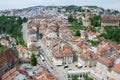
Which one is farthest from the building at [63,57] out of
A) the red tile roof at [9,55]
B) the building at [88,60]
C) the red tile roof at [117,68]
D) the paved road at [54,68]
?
the red tile roof at [117,68]

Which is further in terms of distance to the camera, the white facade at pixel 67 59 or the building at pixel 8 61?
the white facade at pixel 67 59

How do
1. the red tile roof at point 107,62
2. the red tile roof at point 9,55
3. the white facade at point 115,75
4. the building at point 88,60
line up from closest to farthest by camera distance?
the white facade at point 115,75, the red tile roof at point 107,62, the red tile roof at point 9,55, the building at point 88,60

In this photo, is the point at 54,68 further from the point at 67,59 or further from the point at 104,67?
the point at 104,67

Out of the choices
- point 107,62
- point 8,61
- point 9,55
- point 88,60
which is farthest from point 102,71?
point 9,55

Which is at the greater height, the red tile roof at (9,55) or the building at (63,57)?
the red tile roof at (9,55)

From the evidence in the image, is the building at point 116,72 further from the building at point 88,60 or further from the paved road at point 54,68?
the building at point 88,60

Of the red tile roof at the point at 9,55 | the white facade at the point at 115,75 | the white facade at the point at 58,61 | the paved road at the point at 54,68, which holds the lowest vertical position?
the paved road at the point at 54,68

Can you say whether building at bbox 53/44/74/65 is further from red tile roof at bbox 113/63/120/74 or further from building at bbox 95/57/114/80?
red tile roof at bbox 113/63/120/74

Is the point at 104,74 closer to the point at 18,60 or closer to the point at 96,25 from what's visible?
the point at 18,60

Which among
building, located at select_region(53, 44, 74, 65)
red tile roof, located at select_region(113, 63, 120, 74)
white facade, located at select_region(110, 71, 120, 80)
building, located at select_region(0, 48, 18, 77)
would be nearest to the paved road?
building, located at select_region(53, 44, 74, 65)

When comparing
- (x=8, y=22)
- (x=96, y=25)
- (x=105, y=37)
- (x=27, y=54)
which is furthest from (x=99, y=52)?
(x=8, y=22)

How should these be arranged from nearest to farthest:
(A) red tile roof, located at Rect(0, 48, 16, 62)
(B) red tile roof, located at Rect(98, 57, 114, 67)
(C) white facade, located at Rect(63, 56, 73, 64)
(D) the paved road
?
(B) red tile roof, located at Rect(98, 57, 114, 67), (D) the paved road, (A) red tile roof, located at Rect(0, 48, 16, 62), (C) white facade, located at Rect(63, 56, 73, 64)
